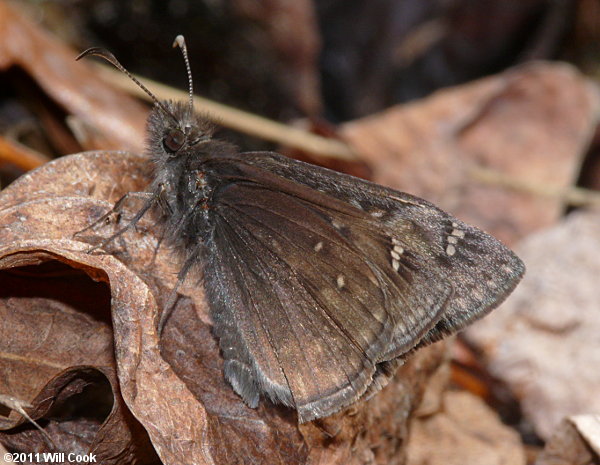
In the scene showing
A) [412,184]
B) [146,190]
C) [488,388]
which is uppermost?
[146,190]

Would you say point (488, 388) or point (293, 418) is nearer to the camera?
point (293, 418)

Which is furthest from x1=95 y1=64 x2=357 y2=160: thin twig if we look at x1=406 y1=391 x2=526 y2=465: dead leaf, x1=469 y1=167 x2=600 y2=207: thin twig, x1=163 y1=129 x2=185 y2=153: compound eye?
x1=406 y1=391 x2=526 y2=465: dead leaf

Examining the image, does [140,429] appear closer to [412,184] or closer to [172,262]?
[172,262]

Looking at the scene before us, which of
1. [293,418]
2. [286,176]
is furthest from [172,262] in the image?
[293,418]

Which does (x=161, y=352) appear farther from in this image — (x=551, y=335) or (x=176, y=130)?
(x=551, y=335)

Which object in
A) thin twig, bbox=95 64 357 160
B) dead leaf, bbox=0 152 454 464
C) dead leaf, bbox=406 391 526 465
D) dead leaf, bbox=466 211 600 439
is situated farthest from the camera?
thin twig, bbox=95 64 357 160

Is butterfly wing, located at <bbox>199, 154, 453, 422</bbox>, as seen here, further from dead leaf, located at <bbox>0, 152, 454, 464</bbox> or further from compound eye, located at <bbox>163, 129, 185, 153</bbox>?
compound eye, located at <bbox>163, 129, 185, 153</bbox>

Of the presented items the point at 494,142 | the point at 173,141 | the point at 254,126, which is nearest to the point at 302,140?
the point at 254,126
